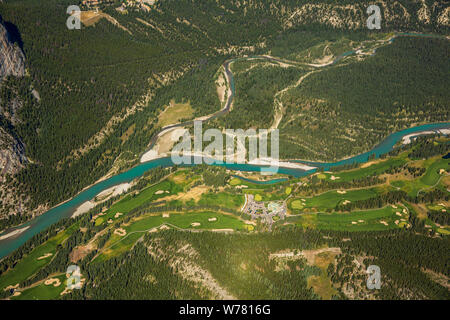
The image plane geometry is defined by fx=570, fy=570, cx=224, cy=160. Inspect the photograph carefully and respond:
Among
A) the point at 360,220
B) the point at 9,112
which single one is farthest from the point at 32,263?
the point at 360,220

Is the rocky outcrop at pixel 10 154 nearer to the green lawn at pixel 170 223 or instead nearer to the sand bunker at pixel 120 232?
the sand bunker at pixel 120 232

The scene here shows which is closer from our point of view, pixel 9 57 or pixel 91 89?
pixel 9 57

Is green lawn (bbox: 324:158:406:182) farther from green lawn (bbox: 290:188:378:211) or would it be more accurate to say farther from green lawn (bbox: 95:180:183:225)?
green lawn (bbox: 95:180:183:225)

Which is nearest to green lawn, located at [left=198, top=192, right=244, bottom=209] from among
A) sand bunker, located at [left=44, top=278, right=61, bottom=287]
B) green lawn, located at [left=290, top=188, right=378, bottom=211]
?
green lawn, located at [left=290, top=188, right=378, bottom=211]

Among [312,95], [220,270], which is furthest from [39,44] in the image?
[220,270]

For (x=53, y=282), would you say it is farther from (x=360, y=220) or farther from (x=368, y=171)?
(x=368, y=171)
